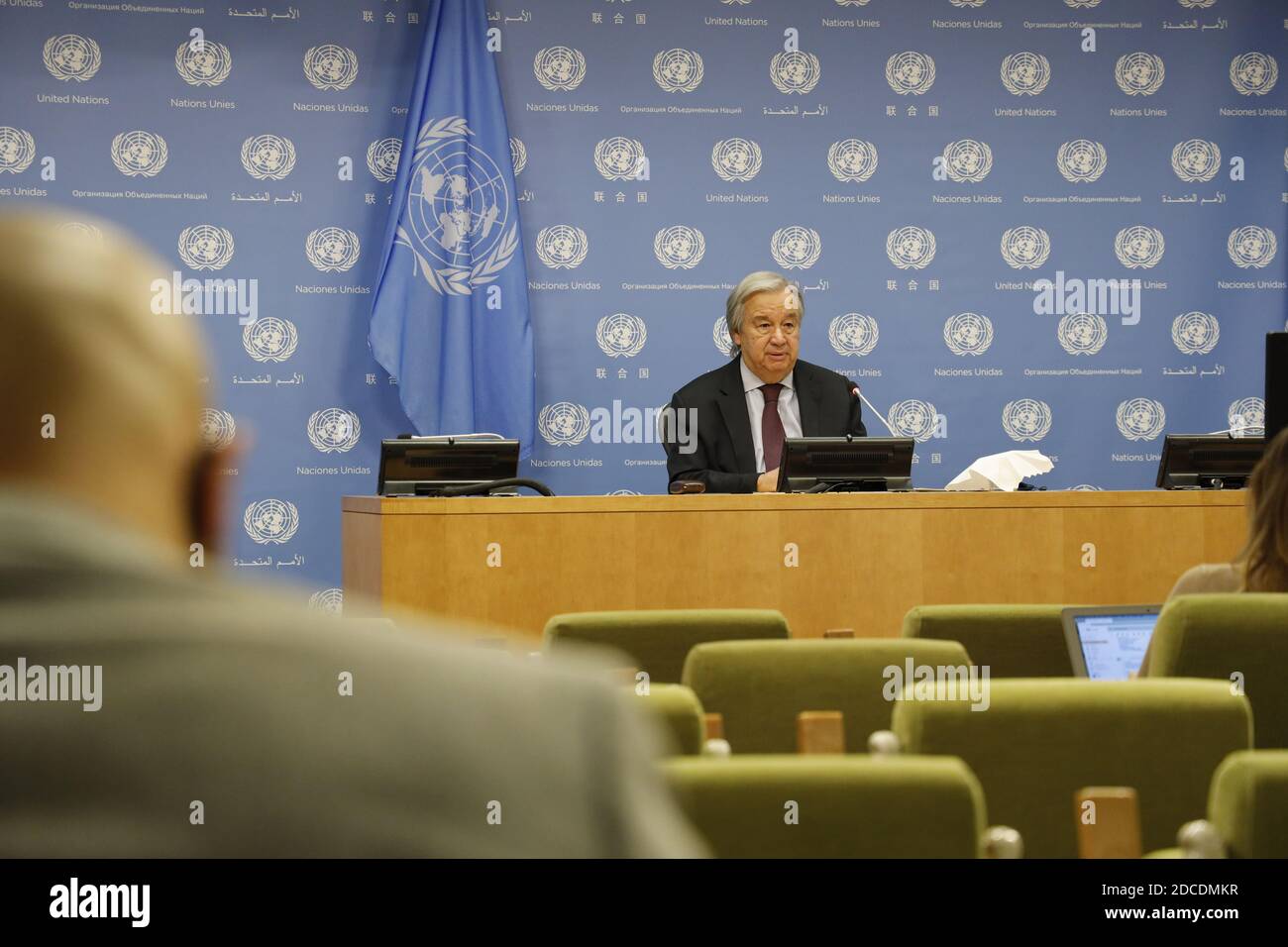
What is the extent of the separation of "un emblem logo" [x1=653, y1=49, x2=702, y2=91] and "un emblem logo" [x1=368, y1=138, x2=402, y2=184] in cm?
140

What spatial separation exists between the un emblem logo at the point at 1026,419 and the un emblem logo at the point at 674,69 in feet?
7.94

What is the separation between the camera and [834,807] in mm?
1506

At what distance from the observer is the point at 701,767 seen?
5.00 ft

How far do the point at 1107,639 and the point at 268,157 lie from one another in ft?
16.8

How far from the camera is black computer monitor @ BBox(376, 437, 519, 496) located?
4.94 meters

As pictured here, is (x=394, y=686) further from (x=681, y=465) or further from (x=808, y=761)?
(x=681, y=465)

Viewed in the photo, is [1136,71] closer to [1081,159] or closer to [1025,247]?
[1081,159]

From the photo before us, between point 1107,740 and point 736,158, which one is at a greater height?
point 736,158

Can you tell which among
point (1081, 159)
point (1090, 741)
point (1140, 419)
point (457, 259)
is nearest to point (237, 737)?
point (1090, 741)

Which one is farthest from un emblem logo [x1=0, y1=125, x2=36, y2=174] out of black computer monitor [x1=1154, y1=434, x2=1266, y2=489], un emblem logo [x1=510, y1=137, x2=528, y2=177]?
black computer monitor [x1=1154, y1=434, x2=1266, y2=489]

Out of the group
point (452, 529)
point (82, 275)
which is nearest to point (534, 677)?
point (82, 275)

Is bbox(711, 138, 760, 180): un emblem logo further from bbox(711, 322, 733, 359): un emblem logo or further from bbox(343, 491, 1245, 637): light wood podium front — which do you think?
bbox(343, 491, 1245, 637): light wood podium front

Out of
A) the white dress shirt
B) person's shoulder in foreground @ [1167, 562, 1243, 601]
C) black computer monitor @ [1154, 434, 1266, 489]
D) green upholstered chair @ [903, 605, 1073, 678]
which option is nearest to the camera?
person's shoulder in foreground @ [1167, 562, 1243, 601]
